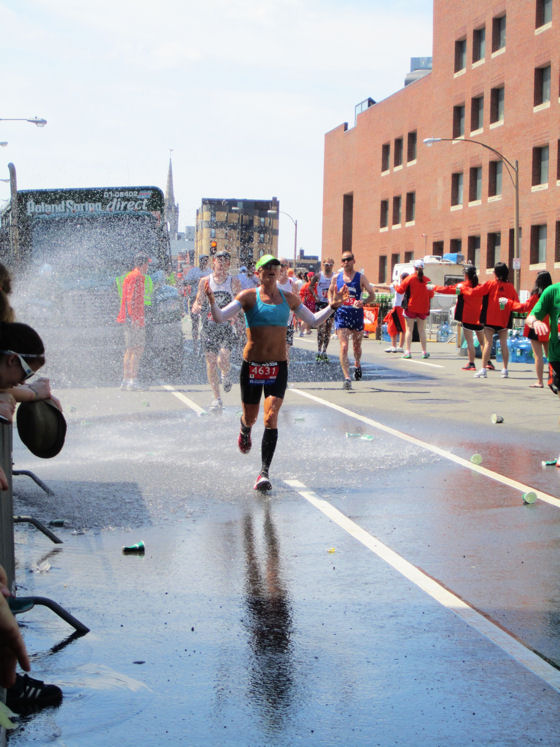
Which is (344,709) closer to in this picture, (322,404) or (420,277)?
(322,404)

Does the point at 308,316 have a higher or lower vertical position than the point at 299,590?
higher

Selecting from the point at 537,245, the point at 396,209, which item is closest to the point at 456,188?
the point at 396,209

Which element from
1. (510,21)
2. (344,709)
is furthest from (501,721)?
(510,21)

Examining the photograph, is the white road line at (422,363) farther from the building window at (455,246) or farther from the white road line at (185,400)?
the building window at (455,246)

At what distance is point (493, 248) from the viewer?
50594 millimetres

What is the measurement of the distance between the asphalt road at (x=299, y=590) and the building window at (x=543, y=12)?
123 ft

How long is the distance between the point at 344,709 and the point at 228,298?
981cm

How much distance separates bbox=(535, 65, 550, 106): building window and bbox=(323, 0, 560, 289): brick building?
0.04 metres

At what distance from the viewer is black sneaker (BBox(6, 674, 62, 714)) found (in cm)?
395

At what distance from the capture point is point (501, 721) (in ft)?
12.6

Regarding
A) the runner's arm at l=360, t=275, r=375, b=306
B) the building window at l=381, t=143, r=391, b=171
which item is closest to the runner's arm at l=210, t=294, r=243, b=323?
the runner's arm at l=360, t=275, r=375, b=306

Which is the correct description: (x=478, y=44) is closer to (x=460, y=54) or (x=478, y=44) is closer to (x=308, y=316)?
(x=460, y=54)

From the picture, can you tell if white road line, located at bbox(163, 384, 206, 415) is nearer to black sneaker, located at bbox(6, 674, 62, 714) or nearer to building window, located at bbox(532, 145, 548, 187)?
black sneaker, located at bbox(6, 674, 62, 714)

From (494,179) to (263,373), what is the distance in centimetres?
4391
